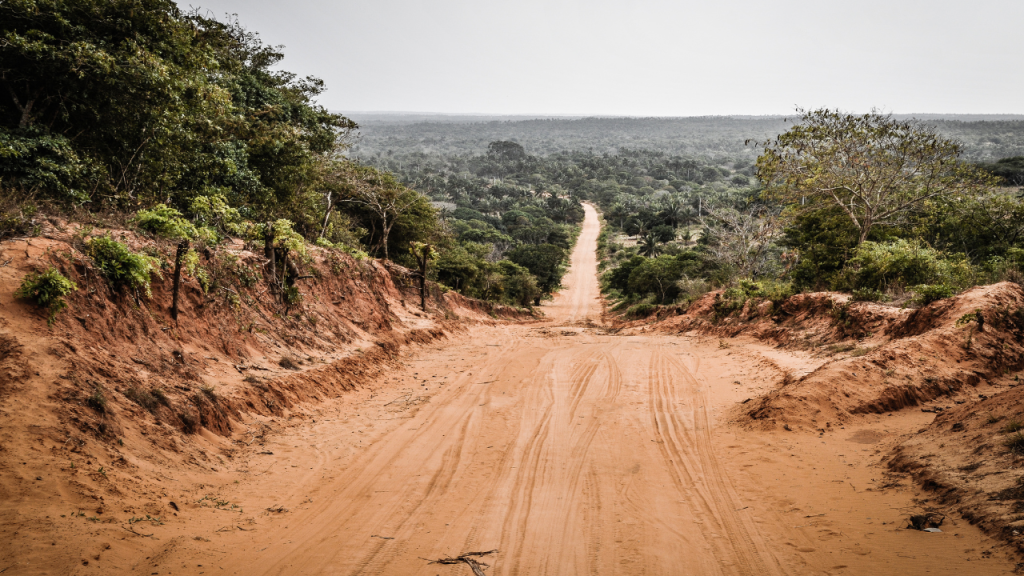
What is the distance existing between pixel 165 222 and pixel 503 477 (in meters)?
6.93

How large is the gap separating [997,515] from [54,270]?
10.2m

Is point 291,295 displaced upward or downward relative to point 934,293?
downward

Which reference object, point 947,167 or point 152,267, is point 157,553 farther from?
point 947,167

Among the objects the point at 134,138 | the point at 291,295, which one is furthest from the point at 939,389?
the point at 134,138

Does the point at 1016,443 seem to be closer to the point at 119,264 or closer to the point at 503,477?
the point at 503,477

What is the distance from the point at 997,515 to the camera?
434 centimetres

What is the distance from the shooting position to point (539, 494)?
20.4 feet

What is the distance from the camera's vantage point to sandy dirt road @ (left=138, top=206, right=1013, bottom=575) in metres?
4.62

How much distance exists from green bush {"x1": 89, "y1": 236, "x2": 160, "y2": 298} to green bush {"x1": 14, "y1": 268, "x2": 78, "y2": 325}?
101cm

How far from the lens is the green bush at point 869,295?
41.6 ft

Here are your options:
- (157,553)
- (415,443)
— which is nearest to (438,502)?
(415,443)

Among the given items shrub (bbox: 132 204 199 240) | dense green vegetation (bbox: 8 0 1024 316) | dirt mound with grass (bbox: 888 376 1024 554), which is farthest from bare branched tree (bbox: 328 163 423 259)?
dirt mound with grass (bbox: 888 376 1024 554)

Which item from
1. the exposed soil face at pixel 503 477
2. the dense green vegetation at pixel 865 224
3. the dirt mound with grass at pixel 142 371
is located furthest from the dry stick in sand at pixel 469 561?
the dense green vegetation at pixel 865 224

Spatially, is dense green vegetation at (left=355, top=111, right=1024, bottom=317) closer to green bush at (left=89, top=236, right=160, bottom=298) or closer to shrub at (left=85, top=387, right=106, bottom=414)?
shrub at (left=85, top=387, right=106, bottom=414)
